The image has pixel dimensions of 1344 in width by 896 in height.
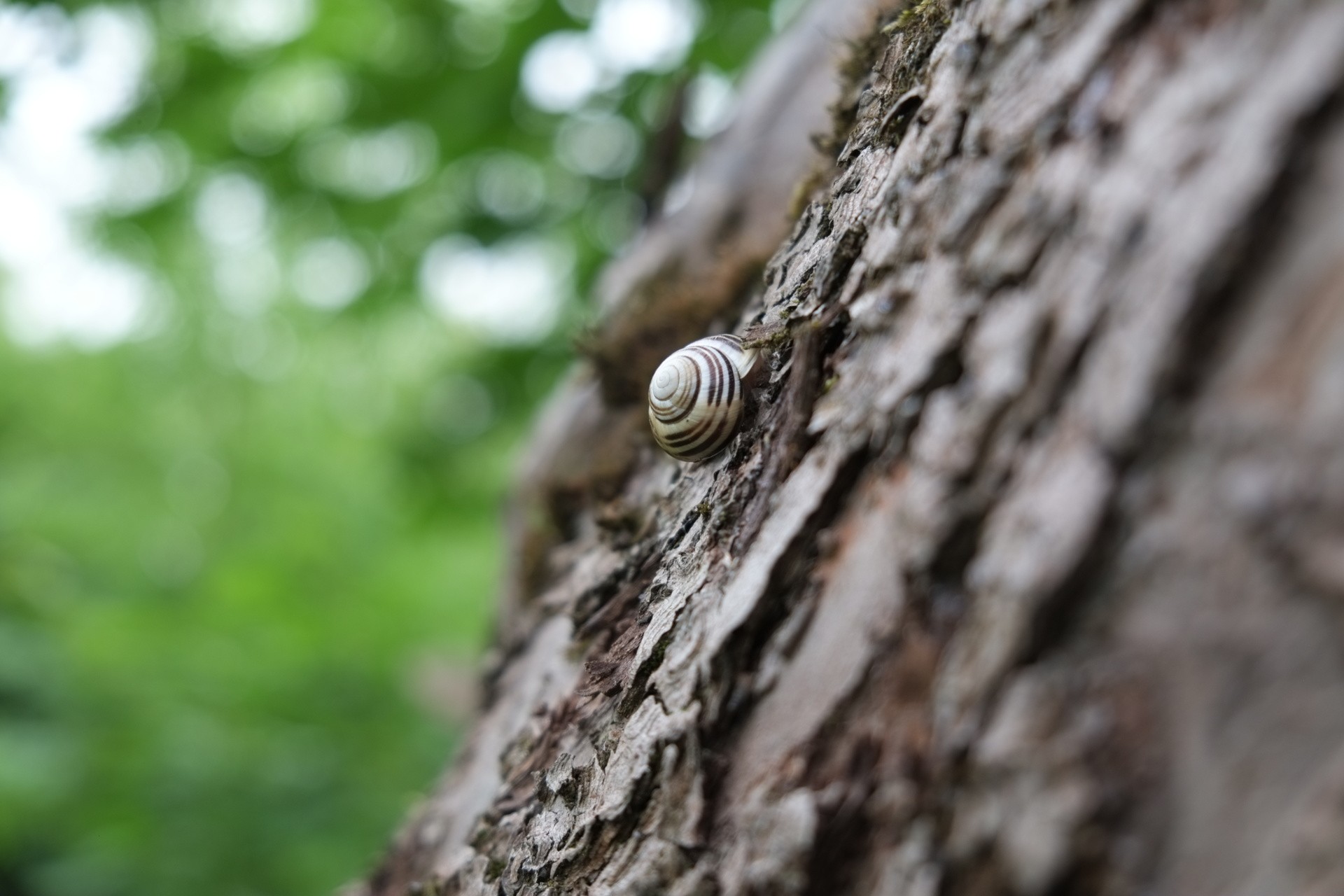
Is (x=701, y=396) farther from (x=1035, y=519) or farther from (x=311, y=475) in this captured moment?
(x=311, y=475)

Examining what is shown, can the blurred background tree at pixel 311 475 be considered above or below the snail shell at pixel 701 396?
above

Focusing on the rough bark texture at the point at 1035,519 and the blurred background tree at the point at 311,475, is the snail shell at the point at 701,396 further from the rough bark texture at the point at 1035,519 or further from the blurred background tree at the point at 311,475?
the blurred background tree at the point at 311,475

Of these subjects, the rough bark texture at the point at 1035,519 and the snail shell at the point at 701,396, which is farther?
the snail shell at the point at 701,396

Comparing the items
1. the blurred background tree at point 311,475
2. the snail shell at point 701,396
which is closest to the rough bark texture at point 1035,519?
the snail shell at point 701,396

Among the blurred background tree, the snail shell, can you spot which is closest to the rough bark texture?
the snail shell

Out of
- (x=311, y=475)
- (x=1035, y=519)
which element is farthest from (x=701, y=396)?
(x=311, y=475)
